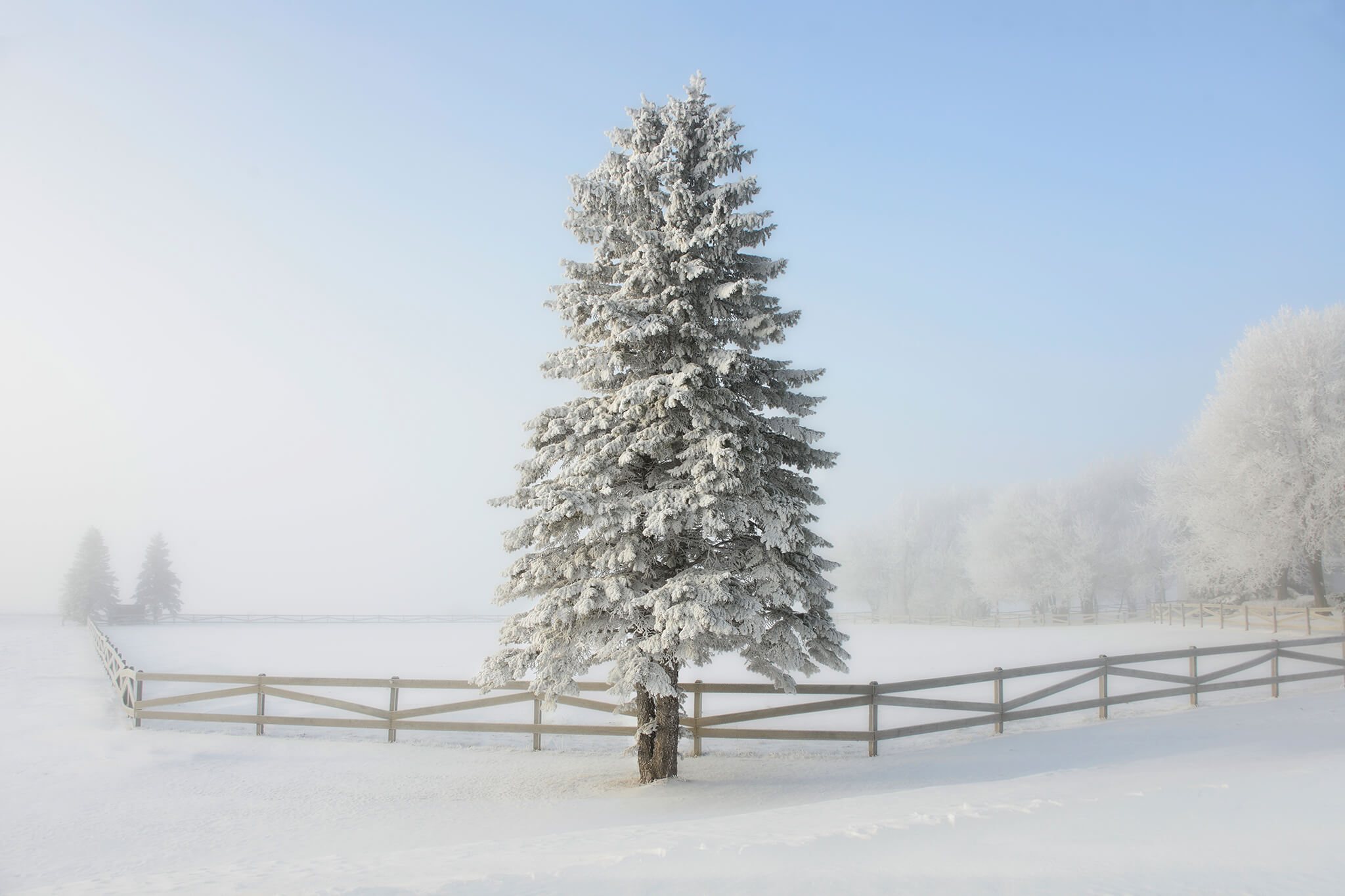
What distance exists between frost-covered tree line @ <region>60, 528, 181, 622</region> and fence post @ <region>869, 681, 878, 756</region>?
68241 millimetres

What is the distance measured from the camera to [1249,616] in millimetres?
30156

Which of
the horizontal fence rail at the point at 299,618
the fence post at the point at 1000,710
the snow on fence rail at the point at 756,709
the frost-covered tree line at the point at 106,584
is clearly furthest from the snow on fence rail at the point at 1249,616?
the frost-covered tree line at the point at 106,584

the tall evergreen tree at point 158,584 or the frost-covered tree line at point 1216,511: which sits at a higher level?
the frost-covered tree line at point 1216,511

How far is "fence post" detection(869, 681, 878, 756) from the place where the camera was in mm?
11625

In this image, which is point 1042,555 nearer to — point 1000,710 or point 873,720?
point 1000,710

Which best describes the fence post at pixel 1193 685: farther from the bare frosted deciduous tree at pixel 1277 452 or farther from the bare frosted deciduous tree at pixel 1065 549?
the bare frosted deciduous tree at pixel 1065 549

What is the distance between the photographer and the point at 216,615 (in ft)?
210

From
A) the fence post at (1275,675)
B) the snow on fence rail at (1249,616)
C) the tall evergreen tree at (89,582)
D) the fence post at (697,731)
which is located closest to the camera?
the fence post at (697,731)

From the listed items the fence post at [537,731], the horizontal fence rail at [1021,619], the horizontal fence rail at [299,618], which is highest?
the fence post at [537,731]

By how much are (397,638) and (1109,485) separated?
51.3 m

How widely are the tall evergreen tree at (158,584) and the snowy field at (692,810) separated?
54.2m

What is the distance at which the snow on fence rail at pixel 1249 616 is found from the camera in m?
26.0

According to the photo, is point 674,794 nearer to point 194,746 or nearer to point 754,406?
point 754,406

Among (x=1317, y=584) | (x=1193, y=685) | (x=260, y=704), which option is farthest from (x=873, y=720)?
(x=1317, y=584)
